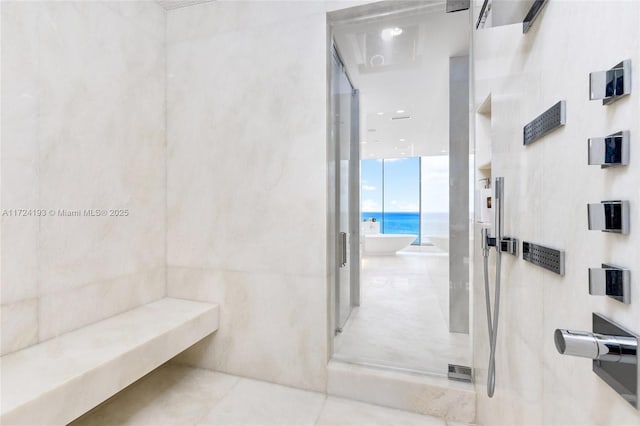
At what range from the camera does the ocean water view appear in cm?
192

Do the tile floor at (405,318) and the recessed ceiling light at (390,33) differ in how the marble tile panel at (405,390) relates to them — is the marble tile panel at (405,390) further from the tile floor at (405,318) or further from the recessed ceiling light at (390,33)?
the recessed ceiling light at (390,33)

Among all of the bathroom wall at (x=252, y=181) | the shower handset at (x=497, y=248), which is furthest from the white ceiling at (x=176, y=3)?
the shower handset at (x=497, y=248)

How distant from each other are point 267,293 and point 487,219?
143 cm

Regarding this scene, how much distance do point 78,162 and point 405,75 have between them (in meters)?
2.03

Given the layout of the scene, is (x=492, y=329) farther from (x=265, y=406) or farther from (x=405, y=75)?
(x=405, y=75)

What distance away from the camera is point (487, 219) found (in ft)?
5.30

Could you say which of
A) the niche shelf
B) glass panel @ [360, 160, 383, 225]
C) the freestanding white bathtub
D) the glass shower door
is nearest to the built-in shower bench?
the glass shower door

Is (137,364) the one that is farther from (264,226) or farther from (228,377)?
(264,226)

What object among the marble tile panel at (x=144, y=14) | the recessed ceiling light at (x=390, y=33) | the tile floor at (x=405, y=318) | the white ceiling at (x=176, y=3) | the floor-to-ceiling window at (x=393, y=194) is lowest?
the tile floor at (x=405, y=318)

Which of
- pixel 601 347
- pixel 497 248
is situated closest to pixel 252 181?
pixel 497 248

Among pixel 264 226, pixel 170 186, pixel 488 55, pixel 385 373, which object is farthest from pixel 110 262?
pixel 488 55

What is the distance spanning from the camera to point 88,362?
1.39m

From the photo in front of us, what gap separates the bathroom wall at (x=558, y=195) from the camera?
25.3 inches

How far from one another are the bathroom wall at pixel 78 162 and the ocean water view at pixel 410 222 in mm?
1618
